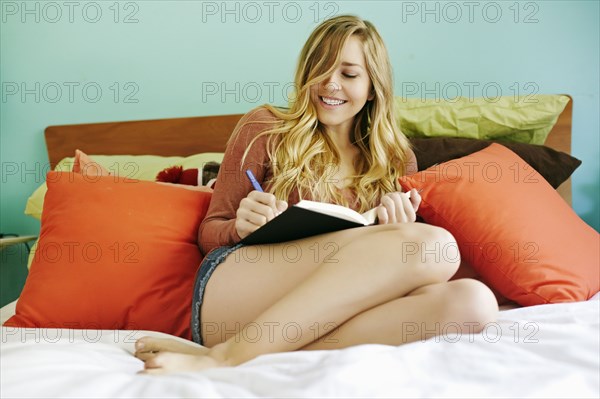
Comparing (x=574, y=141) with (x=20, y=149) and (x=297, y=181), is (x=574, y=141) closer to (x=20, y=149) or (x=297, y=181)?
(x=297, y=181)

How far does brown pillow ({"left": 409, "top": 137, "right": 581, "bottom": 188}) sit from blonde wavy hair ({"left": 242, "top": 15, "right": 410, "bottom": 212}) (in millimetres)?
135

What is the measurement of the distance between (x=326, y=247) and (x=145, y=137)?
3.71 ft

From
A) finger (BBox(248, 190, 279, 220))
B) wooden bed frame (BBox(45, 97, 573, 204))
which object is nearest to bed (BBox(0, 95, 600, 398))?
finger (BBox(248, 190, 279, 220))

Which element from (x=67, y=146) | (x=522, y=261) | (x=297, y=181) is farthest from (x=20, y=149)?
(x=522, y=261)

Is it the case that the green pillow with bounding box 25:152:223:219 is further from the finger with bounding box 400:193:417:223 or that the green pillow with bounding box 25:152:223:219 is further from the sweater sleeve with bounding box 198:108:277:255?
the finger with bounding box 400:193:417:223

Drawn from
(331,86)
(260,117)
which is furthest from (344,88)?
(260,117)

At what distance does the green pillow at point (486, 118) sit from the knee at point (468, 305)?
2.76 ft

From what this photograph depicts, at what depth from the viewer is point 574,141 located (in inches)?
76.5

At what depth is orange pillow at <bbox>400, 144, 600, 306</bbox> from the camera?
47.8 inches

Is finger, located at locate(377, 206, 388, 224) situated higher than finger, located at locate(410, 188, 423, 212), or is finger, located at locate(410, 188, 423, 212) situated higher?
finger, located at locate(410, 188, 423, 212)

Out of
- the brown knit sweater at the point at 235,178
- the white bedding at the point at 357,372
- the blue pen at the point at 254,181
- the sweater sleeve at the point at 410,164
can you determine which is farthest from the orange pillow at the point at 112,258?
the sweater sleeve at the point at 410,164

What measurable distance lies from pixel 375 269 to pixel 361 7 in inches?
49.5

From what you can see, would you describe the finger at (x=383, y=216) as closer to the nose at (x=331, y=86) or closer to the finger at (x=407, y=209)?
the finger at (x=407, y=209)

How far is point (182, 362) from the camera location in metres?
0.89
